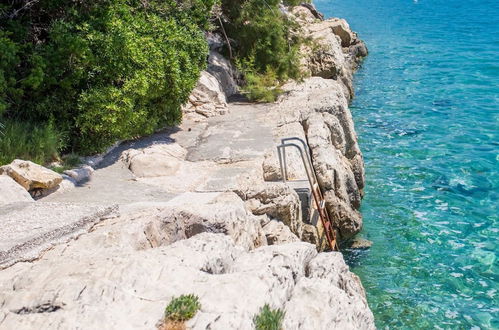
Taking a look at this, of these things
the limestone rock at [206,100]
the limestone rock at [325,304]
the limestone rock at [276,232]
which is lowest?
the limestone rock at [276,232]

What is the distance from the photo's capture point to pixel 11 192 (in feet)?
30.8

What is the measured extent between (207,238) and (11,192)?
4.20 meters

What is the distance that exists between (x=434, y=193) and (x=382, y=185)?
60.3 inches

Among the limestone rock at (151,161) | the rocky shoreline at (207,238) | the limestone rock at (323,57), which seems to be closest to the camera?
the rocky shoreline at (207,238)

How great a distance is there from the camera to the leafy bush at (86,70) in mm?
11953

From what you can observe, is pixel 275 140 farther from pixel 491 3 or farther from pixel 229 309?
pixel 491 3

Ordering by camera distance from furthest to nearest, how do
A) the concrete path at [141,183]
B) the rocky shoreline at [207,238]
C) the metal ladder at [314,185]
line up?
1. the metal ladder at [314,185]
2. the concrete path at [141,183]
3. the rocky shoreline at [207,238]

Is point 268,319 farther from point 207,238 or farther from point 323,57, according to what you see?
point 323,57

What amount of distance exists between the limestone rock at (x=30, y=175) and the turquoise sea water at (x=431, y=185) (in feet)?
22.6

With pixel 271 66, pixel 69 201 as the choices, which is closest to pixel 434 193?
pixel 271 66

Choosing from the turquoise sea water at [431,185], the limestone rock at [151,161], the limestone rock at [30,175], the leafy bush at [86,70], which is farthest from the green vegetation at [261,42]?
the limestone rock at [30,175]

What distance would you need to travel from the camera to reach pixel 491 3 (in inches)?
2194

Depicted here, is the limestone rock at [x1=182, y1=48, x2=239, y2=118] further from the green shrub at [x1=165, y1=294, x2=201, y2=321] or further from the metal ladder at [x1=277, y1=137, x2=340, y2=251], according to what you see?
the green shrub at [x1=165, y1=294, x2=201, y2=321]

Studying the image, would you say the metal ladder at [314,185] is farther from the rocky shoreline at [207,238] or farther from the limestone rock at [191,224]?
the limestone rock at [191,224]
